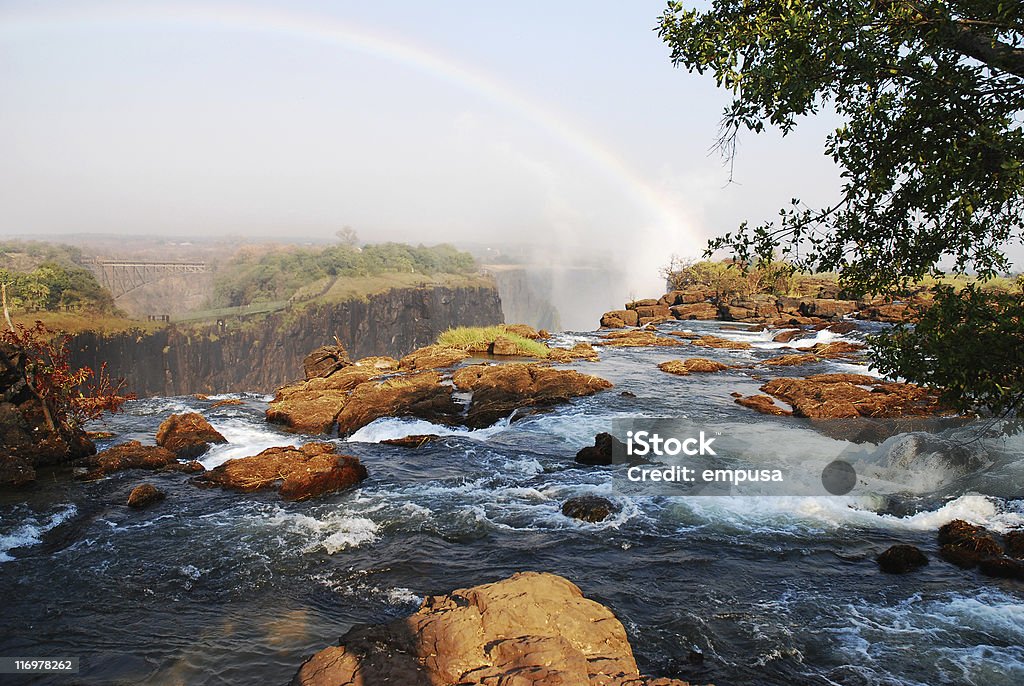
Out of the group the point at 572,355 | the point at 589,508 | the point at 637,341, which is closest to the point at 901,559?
the point at 589,508

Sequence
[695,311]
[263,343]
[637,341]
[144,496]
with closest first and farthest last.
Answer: [144,496]
[637,341]
[695,311]
[263,343]

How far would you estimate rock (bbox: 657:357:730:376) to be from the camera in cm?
2639

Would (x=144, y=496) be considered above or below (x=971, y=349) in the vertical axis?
below

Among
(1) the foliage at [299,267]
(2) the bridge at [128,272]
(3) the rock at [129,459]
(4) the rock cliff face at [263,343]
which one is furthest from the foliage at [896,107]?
(2) the bridge at [128,272]

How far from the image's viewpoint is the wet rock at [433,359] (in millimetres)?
27252

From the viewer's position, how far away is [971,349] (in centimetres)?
652

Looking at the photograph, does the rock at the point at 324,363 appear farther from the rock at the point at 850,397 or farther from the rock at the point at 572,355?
the rock at the point at 850,397

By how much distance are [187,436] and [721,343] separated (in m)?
29.0

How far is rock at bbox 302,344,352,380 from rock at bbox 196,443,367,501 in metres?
12.3

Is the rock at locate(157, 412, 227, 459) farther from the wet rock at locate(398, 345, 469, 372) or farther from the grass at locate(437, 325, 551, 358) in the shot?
the grass at locate(437, 325, 551, 358)

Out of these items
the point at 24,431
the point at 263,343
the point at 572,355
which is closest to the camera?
the point at 24,431

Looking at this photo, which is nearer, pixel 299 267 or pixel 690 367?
pixel 690 367

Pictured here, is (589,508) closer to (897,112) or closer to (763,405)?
(897,112)

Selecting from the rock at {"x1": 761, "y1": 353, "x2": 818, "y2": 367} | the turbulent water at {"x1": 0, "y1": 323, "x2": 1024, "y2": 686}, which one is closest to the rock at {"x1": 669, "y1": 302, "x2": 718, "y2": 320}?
the rock at {"x1": 761, "y1": 353, "x2": 818, "y2": 367}
